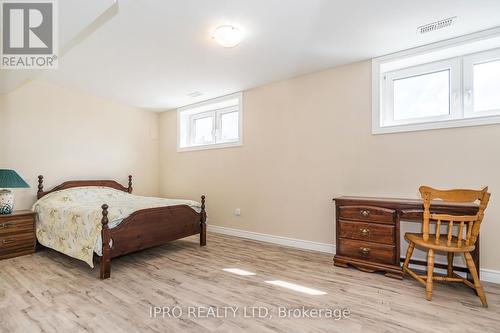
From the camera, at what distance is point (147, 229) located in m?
2.80

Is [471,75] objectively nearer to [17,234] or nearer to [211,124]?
[211,124]

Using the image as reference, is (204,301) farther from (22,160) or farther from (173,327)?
(22,160)

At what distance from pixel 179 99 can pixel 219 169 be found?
4.77 feet

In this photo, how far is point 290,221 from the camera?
3.44 meters

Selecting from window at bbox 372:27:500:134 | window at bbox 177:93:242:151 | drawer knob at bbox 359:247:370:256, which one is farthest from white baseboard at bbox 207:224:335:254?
window at bbox 372:27:500:134

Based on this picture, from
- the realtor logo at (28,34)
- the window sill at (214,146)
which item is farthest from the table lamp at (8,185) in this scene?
the window sill at (214,146)

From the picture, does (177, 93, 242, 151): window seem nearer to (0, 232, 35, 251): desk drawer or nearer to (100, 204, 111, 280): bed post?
(100, 204, 111, 280): bed post

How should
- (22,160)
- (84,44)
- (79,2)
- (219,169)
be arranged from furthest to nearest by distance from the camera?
(219,169) → (22,160) → (84,44) → (79,2)

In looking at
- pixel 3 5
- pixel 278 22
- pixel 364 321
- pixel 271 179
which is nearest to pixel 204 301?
pixel 364 321

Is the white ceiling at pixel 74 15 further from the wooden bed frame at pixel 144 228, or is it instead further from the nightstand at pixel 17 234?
the nightstand at pixel 17 234

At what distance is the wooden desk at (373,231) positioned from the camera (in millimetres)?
2369

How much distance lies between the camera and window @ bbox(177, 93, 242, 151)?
421 cm

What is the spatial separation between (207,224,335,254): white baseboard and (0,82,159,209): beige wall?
1.94m

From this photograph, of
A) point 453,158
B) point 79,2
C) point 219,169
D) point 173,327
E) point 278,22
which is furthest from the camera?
point 219,169
